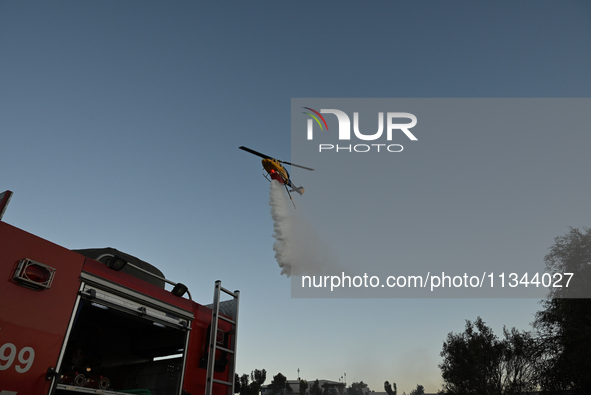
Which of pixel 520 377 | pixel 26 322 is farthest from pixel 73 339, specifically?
pixel 520 377

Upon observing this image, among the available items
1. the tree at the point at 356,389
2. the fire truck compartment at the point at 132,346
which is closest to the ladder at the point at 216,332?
the fire truck compartment at the point at 132,346

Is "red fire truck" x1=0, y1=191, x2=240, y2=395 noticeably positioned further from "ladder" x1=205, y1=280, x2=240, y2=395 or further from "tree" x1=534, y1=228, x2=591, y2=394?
"tree" x1=534, y1=228, x2=591, y2=394

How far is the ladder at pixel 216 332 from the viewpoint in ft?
21.7

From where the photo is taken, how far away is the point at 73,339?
7.37 meters

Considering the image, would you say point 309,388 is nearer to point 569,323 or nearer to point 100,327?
point 569,323

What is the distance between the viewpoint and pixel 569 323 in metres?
21.6

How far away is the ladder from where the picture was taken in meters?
6.63

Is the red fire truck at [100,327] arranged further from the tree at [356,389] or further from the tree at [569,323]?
the tree at [356,389]

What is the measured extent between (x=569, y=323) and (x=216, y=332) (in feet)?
74.1

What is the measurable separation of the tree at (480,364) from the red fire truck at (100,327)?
33986 millimetres

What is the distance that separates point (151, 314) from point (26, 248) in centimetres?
214

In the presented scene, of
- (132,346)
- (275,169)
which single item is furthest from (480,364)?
(132,346)

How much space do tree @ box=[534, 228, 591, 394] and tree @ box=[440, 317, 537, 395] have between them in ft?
37.6

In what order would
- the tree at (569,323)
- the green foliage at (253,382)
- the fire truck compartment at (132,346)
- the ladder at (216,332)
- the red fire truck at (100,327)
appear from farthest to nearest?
the green foliage at (253,382), the tree at (569,323), the ladder at (216,332), the fire truck compartment at (132,346), the red fire truck at (100,327)
